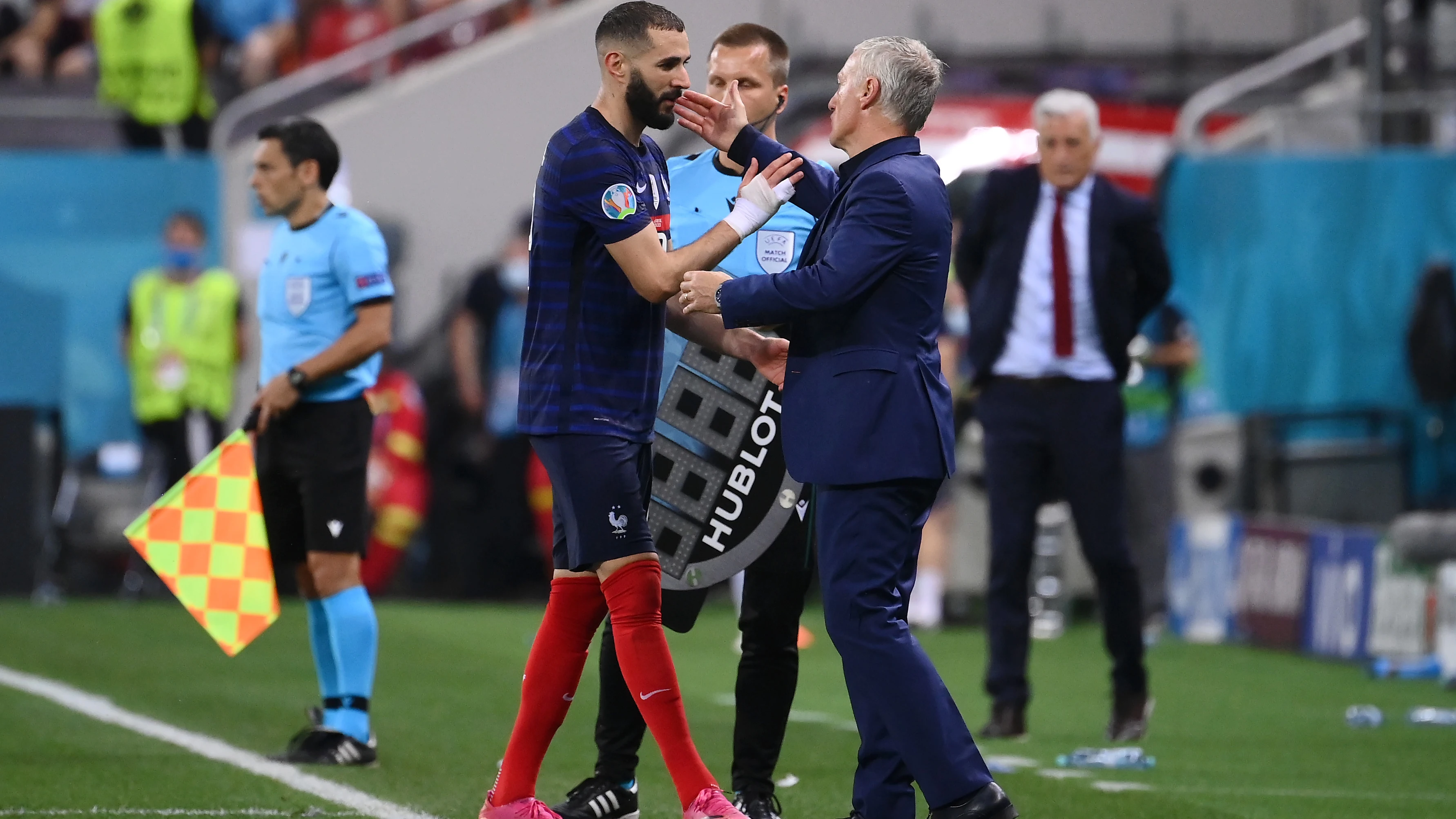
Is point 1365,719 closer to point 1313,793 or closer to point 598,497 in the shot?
point 1313,793

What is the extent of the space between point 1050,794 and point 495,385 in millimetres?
8890

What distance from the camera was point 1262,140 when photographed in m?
15.8

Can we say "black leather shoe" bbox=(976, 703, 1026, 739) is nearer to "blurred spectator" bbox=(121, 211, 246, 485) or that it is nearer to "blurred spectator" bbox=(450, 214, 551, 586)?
"blurred spectator" bbox=(450, 214, 551, 586)

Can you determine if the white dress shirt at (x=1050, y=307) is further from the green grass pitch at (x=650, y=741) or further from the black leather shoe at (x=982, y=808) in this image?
the black leather shoe at (x=982, y=808)

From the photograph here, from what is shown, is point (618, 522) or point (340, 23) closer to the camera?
point (618, 522)

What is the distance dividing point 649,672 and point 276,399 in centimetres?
215

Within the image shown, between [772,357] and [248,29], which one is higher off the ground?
[248,29]

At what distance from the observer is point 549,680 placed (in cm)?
556

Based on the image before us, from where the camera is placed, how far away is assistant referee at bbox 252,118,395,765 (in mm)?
7133

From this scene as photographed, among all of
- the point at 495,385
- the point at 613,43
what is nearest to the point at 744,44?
the point at 613,43

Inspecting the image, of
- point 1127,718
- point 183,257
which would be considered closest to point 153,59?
point 183,257

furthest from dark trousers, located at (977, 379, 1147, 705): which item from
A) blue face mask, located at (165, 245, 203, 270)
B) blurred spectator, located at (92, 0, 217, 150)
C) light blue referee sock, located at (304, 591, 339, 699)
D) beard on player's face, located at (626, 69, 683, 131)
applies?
blurred spectator, located at (92, 0, 217, 150)

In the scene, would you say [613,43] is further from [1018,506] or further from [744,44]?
[1018,506]

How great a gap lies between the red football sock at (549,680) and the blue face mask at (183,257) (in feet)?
30.3
